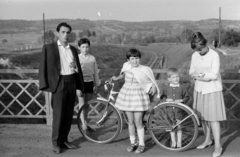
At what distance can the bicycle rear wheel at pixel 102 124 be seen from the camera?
3.69 meters

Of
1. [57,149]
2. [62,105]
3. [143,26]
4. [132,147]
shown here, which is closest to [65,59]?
[62,105]

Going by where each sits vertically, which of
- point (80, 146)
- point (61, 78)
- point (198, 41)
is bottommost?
point (80, 146)

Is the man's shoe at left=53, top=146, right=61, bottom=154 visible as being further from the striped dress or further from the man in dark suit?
the striped dress

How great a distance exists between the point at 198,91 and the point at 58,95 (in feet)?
5.46

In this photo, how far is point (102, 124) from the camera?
13.2 ft

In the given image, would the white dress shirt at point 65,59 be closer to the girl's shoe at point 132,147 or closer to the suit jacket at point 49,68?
the suit jacket at point 49,68

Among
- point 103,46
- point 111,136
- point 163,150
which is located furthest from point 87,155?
point 103,46

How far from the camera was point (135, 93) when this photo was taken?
330cm

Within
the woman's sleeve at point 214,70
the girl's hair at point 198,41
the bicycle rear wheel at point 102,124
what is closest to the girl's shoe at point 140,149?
the bicycle rear wheel at point 102,124

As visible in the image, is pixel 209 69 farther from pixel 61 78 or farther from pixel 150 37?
pixel 150 37

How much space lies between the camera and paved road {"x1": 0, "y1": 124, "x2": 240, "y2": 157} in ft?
11.0

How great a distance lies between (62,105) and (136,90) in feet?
2.99

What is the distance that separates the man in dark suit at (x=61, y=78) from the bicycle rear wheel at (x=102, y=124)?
33 cm

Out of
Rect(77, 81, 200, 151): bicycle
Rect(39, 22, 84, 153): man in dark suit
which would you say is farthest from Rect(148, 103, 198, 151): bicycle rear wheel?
Rect(39, 22, 84, 153): man in dark suit
